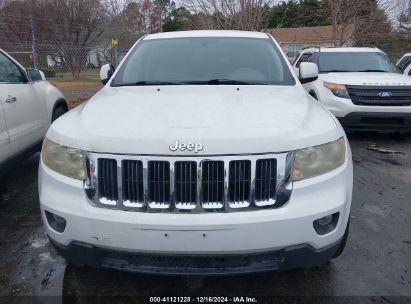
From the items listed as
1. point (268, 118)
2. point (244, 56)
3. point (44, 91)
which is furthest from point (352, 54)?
point (268, 118)

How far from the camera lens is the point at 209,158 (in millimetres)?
2211

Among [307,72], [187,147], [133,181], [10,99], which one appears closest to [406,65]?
[307,72]

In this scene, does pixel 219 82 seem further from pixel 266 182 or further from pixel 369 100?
pixel 369 100

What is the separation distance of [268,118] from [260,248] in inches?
31.4

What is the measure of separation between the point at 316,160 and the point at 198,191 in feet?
2.33

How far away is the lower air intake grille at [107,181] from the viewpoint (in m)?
2.29

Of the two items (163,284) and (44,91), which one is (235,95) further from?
(44,91)

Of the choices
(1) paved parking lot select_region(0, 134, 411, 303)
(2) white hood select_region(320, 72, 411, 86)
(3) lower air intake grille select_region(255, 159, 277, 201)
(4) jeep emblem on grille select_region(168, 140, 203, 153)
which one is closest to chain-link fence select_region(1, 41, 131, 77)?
(2) white hood select_region(320, 72, 411, 86)

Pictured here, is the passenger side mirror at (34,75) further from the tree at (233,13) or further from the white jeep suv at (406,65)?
the tree at (233,13)

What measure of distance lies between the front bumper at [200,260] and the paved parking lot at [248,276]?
426mm

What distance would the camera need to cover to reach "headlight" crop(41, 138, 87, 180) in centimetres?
237

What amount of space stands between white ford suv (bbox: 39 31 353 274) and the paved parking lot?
0.39m

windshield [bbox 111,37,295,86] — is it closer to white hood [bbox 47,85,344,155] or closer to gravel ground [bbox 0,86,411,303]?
white hood [bbox 47,85,344,155]

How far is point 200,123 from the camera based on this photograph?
2.43 m
